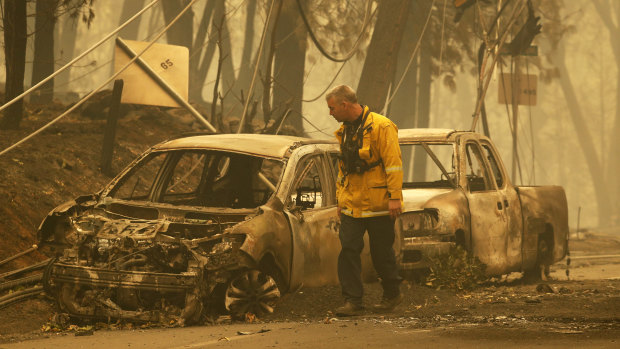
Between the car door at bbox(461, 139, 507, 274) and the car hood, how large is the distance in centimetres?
35

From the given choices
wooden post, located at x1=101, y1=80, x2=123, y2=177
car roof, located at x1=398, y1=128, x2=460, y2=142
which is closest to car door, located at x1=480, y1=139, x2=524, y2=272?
car roof, located at x1=398, y1=128, x2=460, y2=142

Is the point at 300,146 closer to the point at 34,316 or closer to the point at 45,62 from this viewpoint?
the point at 34,316

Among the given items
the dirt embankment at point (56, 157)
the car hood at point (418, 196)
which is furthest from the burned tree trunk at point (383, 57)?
the car hood at point (418, 196)

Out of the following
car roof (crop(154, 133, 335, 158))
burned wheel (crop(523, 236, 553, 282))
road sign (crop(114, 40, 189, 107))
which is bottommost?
burned wheel (crop(523, 236, 553, 282))

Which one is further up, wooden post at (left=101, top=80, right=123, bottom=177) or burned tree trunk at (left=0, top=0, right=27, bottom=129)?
burned tree trunk at (left=0, top=0, right=27, bottom=129)

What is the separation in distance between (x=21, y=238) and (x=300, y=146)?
3.72m

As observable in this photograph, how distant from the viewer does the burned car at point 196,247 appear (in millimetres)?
7383

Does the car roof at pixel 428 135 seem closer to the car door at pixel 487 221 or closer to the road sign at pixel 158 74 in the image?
the car door at pixel 487 221

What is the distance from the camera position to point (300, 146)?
880cm

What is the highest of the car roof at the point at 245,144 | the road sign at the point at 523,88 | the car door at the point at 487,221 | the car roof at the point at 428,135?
the road sign at the point at 523,88

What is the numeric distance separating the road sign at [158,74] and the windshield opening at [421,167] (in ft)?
10.9

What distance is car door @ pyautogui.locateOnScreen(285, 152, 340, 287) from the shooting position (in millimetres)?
8188

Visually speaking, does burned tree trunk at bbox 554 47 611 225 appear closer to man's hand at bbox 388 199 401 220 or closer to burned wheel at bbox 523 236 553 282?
burned wheel at bbox 523 236 553 282

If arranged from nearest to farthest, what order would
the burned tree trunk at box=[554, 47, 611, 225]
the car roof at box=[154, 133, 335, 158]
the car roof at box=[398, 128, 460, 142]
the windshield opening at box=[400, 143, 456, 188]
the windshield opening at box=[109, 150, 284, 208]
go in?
1. the car roof at box=[154, 133, 335, 158]
2. the windshield opening at box=[109, 150, 284, 208]
3. the car roof at box=[398, 128, 460, 142]
4. the windshield opening at box=[400, 143, 456, 188]
5. the burned tree trunk at box=[554, 47, 611, 225]
